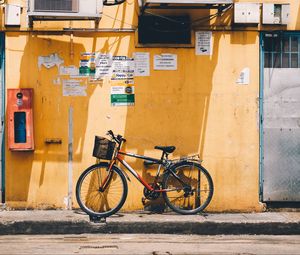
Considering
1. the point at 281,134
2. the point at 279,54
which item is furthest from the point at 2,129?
the point at 279,54

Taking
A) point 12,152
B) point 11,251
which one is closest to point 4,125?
point 12,152

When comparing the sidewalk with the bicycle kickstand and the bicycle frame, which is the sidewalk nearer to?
the bicycle kickstand

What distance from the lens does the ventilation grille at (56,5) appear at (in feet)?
29.7

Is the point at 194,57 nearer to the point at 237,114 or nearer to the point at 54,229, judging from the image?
the point at 237,114

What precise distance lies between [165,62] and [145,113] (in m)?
0.91

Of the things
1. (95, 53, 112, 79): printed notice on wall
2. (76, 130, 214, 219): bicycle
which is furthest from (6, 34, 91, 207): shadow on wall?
(76, 130, 214, 219): bicycle

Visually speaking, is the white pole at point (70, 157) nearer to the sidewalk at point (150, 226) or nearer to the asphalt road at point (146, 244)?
the sidewalk at point (150, 226)

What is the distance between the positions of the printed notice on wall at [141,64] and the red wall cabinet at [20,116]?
1.77m

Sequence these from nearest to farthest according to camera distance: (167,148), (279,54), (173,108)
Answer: (167,148), (173,108), (279,54)

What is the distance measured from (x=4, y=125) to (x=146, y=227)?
9.66ft

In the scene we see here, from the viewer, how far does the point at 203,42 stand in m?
10.0

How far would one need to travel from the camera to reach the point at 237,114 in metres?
10.1

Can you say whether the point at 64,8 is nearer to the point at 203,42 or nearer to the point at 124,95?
the point at 124,95

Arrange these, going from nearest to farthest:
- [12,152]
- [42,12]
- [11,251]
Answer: [11,251] < [42,12] < [12,152]
